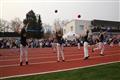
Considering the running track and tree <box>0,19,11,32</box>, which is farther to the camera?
tree <box>0,19,11,32</box>

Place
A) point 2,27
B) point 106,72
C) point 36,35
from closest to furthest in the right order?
1. point 106,72
2. point 36,35
3. point 2,27

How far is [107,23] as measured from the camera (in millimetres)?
94812

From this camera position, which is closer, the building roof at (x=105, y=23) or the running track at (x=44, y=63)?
the running track at (x=44, y=63)

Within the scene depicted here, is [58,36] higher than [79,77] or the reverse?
higher

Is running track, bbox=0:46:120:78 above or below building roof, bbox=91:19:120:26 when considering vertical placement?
below

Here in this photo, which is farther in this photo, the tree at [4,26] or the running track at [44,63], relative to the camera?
the tree at [4,26]

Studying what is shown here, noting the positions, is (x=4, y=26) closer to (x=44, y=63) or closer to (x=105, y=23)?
(x=105, y=23)

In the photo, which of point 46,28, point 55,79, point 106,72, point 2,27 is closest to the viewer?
point 55,79

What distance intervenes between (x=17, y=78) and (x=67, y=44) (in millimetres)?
38480

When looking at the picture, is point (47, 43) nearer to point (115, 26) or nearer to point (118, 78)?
point (118, 78)

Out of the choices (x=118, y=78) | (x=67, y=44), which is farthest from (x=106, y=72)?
(x=67, y=44)

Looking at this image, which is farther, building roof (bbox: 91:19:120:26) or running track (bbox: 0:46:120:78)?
building roof (bbox: 91:19:120:26)

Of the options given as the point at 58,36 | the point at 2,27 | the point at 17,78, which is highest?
the point at 2,27

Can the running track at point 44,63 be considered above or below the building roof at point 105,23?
below
